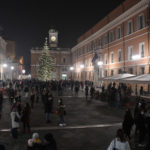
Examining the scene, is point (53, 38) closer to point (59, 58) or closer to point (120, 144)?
point (59, 58)

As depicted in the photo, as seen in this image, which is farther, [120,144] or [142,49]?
[142,49]

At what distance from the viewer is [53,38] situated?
7456cm

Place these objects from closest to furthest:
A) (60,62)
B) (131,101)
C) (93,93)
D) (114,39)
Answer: (131,101)
(93,93)
(114,39)
(60,62)

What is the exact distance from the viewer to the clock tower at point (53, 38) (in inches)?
2918

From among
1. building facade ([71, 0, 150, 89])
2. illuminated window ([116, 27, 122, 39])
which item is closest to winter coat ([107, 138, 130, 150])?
building facade ([71, 0, 150, 89])

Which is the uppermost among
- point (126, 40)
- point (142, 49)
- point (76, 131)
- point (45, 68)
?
point (126, 40)

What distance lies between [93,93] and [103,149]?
16217mm

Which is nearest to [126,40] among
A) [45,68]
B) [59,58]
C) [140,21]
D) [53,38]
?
[140,21]

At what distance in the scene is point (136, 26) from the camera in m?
28.6

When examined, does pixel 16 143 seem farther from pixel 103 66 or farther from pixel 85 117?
pixel 103 66

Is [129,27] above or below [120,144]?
above

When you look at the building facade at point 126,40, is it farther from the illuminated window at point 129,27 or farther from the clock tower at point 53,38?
the clock tower at point 53,38

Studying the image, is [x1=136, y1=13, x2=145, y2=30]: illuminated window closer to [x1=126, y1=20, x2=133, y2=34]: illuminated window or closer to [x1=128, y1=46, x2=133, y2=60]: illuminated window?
[x1=126, y1=20, x2=133, y2=34]: illuminated window

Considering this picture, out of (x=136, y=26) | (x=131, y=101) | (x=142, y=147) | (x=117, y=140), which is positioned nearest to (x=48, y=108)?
(x=142, y=147)
